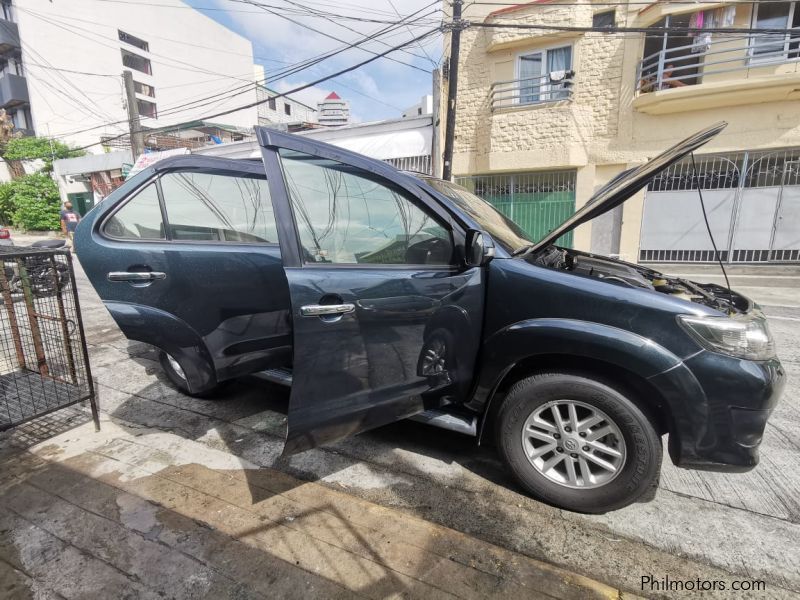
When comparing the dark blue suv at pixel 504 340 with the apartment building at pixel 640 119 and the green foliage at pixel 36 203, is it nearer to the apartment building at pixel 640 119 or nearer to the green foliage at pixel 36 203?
the apartment building at pixel 640 119

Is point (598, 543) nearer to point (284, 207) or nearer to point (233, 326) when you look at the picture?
point (284, 207)

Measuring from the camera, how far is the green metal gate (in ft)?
37.4

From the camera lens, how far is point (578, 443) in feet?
7.11

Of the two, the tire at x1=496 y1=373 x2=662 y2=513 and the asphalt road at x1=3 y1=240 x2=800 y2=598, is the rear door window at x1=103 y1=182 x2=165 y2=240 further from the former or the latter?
the tire at x1=496 y1=373 x2=662 y2=513

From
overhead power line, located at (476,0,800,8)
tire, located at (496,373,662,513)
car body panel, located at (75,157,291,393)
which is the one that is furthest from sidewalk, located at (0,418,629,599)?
overhead power line, located at (476,0,800,8)

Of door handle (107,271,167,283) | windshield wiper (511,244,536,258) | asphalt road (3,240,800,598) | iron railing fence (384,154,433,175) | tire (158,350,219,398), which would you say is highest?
iron railing fence (384,154,433,175)

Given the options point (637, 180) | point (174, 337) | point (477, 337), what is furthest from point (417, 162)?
point (477, 337)

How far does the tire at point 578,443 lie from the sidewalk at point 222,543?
1.45 ft

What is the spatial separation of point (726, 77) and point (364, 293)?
12.6 meters

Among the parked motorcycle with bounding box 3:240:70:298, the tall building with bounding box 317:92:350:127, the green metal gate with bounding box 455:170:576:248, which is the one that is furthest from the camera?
the tall building with bounding box 317:92:350:127

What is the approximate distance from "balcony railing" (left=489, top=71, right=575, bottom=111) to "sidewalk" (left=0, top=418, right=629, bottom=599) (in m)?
11.3

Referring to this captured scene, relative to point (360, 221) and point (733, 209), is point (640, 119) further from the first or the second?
point (360, 221)

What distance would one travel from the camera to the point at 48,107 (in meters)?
28.3

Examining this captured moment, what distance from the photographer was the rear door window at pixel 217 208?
3.21m
